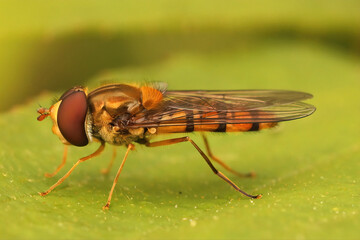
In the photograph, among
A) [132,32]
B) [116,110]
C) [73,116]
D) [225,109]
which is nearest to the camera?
[73,116]

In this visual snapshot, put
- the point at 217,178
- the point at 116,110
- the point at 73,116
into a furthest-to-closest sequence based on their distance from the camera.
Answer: the point at 217,178 < the point at 116,110 < the point at 73,116

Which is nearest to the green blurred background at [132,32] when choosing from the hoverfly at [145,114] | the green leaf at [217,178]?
the green leaf at [217,178]

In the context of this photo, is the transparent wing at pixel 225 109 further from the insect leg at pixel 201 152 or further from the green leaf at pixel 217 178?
the green leaf at pixel 217 178

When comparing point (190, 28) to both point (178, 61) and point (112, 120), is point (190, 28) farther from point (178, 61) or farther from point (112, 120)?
point (112, 120)

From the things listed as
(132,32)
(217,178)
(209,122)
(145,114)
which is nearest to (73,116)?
(145,114)

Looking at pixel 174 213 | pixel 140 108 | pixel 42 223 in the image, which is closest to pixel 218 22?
pixel 140 108

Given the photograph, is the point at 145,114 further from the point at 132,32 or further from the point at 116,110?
the point at 132,32
